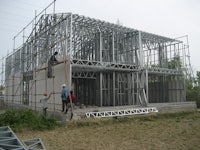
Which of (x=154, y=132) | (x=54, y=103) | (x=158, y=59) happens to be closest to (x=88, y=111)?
(x=54, y=103)

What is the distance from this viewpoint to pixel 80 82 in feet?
69.8

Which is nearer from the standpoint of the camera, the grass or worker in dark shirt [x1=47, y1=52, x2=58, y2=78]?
the grass

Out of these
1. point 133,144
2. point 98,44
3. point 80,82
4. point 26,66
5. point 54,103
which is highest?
point 98,44

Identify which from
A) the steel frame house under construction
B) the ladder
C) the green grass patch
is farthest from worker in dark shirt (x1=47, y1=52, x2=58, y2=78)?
the ladder

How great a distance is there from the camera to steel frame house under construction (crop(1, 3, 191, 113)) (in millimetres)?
15734

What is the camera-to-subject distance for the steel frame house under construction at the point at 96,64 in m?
15.7

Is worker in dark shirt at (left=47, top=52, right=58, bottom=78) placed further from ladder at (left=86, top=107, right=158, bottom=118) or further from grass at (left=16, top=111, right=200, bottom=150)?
grass at (left=16, top=111, right=200, bottom=150)

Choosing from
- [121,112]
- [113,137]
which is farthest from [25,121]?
[121,112]

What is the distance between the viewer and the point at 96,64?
52.2ft

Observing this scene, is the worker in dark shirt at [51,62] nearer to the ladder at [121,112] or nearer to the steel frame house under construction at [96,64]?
the steel frame house under construction at [96,64]

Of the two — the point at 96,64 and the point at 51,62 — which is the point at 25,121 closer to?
the point at 51,62

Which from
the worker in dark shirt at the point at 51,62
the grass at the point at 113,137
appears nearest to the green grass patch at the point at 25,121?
the grass at the point at 113,137

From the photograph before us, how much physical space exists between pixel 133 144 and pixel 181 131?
291 cm

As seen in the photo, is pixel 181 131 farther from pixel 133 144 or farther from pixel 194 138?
pixel 133 144
